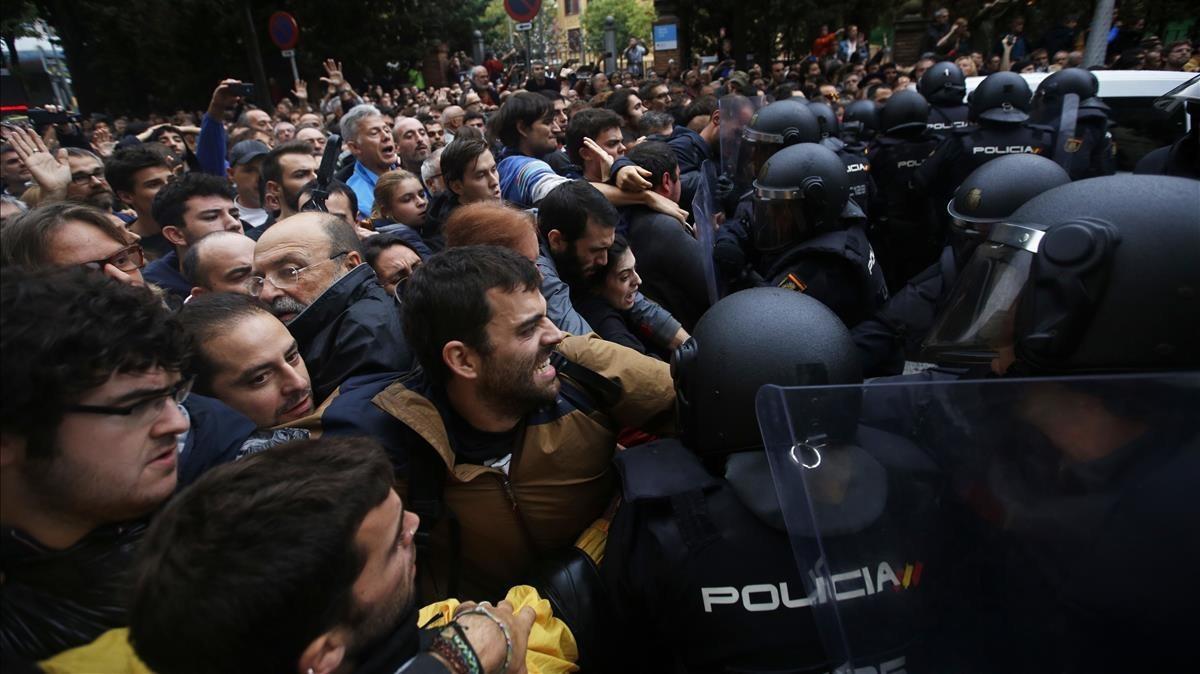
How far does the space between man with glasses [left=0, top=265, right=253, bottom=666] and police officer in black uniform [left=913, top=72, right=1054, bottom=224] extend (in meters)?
4.97

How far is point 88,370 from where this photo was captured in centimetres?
126


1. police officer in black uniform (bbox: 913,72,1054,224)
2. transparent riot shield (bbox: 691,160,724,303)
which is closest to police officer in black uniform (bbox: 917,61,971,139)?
police officer in black uniform (bbox: 913,72,1054,224)

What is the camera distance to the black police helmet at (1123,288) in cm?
106

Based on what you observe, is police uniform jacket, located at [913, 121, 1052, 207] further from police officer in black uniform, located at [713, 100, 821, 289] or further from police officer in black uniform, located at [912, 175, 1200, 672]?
police officer in black uniform, located at [912, 175, 1200, 672]

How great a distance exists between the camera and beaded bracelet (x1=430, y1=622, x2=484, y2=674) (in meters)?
1.18

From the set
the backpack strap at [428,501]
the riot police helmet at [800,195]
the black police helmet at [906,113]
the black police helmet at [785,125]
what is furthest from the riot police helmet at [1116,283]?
the black police helmet at [906,113]

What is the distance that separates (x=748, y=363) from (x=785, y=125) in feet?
10.1

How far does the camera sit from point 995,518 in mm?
1072

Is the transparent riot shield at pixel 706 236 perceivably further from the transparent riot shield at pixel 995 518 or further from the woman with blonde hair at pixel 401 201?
the transparent riot shield at pixel 995 518

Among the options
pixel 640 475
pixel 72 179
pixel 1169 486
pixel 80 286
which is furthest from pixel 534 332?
pixel 72 179

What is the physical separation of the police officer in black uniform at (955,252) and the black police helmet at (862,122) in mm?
3683

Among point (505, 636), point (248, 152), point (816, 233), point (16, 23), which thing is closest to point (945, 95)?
point (816, 233)

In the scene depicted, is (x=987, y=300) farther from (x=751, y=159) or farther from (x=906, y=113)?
(x=906, y=113)

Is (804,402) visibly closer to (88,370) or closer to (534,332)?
(534,332)
